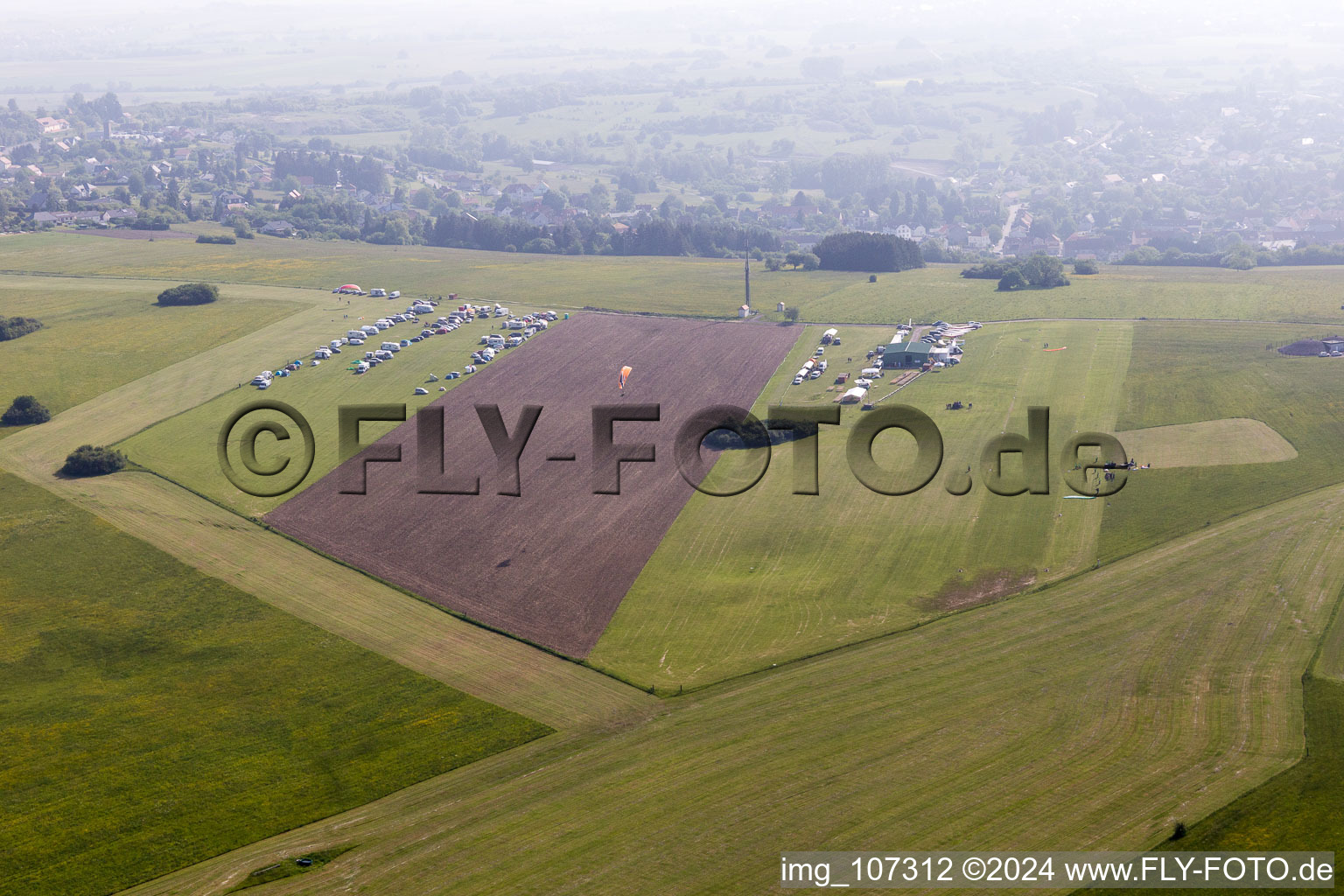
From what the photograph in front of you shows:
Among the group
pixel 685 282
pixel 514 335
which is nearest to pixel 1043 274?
pixel 685 282

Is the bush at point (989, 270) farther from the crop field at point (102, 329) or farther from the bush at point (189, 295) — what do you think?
the bush at point (189, 295)

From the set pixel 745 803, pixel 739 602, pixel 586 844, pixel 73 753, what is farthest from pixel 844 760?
pixel 73 753

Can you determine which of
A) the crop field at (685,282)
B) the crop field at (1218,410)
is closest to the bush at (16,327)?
the crop field at (685,282)

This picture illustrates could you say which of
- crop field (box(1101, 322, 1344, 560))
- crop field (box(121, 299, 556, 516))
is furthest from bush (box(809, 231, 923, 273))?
crop field (box(121, 299, 556, 516))

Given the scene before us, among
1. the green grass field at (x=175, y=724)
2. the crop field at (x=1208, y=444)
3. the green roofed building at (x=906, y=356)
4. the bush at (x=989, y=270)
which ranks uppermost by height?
the bush at (x=989, y=270)

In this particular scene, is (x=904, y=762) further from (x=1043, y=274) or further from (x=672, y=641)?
(x=1043, y=274)

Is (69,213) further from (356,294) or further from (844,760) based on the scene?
(844,760)
